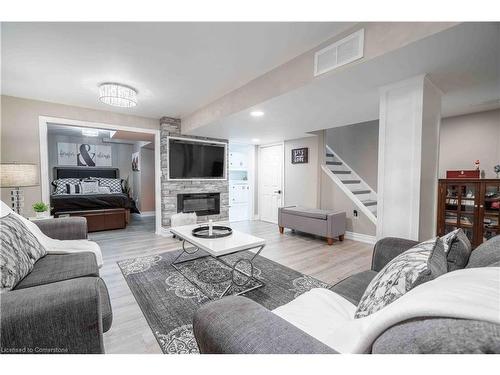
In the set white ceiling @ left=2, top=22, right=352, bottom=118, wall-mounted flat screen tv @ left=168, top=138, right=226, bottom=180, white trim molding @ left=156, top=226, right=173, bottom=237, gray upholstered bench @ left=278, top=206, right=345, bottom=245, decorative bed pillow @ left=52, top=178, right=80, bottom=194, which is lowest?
white trim molding @ left=156, top=226, right=173, bottom=237

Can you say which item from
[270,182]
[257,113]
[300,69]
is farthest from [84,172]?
[300,69]

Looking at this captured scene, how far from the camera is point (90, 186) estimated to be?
5.81m

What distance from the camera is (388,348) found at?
487 millimetres

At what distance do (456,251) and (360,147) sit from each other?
4.30m

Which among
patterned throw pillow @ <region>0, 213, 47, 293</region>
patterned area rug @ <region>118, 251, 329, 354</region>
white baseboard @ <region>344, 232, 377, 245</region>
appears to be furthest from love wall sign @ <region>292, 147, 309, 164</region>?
patterned throw pillow @ <region>0, 213, 47, 293</region>

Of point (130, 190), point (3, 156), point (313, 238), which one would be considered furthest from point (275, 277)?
point (130, 190)

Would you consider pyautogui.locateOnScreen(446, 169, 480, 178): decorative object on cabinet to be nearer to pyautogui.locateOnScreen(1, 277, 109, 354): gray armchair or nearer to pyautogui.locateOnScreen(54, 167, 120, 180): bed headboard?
pyautogui.locateOnScreen(1, 277, 109, 354): gray armchair

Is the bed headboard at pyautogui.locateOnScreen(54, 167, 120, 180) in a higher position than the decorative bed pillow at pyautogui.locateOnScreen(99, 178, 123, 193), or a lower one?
→ higher

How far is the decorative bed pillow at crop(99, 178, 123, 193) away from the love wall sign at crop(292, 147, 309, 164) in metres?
4.93

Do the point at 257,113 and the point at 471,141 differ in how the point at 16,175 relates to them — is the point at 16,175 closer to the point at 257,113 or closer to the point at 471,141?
the point at 257,113

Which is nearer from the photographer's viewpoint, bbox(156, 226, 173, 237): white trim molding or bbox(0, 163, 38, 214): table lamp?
bbox(0, 163, 38, 214): table lamp

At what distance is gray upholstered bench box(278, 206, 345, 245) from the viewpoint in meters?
3.62

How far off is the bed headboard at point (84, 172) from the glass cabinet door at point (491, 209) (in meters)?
8.02
